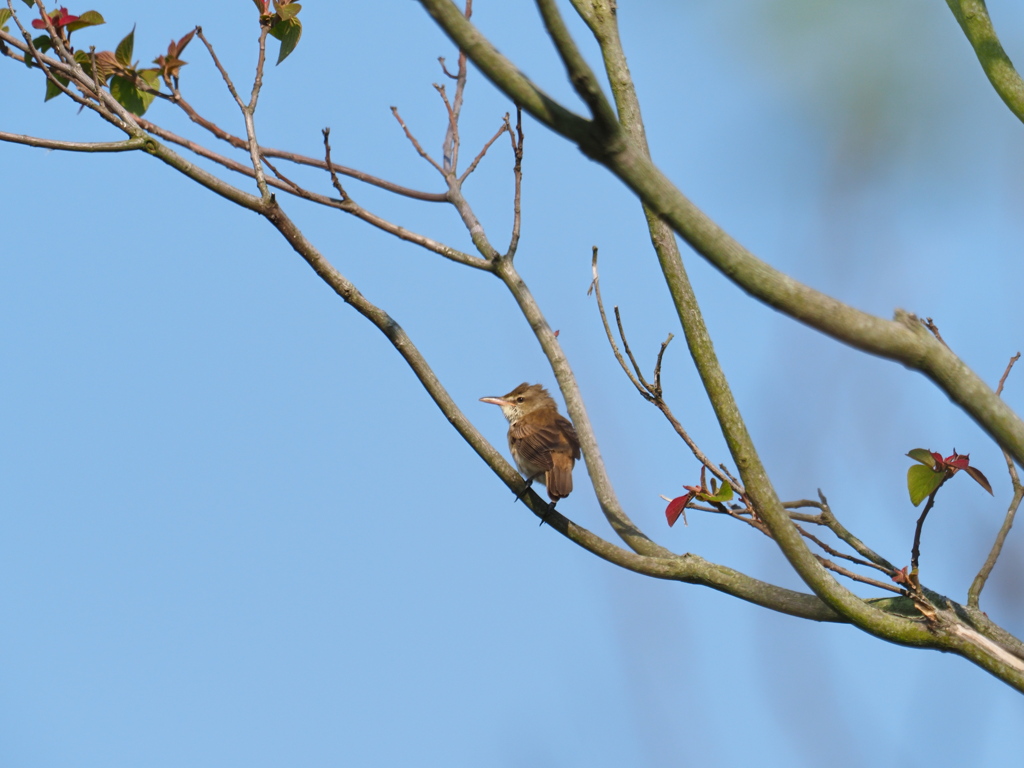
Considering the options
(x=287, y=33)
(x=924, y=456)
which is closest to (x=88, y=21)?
(x=287, y=33)

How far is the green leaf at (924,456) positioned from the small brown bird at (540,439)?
201cm

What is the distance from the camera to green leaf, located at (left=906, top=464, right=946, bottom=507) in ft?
10.9

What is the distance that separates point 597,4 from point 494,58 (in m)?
1.95

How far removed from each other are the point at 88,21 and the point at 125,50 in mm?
230

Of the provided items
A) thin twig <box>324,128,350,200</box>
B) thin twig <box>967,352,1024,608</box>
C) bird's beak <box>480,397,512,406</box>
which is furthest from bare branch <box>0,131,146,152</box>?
bird's beak <box>480,397,512,406</box>

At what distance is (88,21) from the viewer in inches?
180

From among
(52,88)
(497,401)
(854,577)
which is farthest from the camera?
(497,401)

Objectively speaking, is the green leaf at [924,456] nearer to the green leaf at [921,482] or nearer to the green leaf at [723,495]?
the green leaf at [921,482]

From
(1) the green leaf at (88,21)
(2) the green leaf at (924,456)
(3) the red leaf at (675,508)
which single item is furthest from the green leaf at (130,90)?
(2) the green leaf at (924,456)

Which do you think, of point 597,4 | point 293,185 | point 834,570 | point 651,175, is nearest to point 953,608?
point 834,570

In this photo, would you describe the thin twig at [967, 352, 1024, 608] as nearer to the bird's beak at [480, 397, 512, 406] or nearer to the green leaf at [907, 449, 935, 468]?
the green leaf at [907, 449, 935, 468]

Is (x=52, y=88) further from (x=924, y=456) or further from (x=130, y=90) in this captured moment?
(x=924, y=456)

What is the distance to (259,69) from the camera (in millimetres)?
4156

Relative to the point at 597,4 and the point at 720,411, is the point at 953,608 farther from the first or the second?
the point at 597,4
